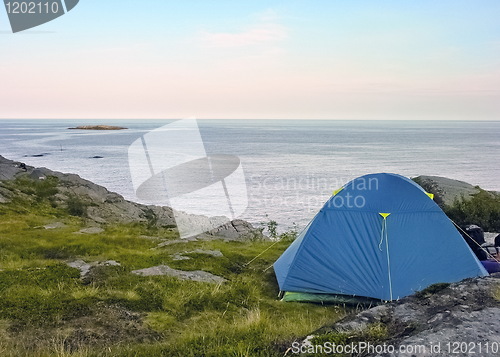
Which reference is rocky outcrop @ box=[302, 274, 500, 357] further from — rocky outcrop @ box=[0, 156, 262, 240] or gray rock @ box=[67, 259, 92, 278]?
rocky outcrop @ box=[0, 156, 262, 240]

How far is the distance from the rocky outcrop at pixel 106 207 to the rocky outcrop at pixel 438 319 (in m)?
17.1

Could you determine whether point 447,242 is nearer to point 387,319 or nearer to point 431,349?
point 387,319

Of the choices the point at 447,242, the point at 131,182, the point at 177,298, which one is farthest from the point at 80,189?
the point at 447,242

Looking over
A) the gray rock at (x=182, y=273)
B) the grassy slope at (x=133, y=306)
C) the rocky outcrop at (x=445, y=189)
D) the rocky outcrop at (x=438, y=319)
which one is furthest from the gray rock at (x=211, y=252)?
the rocky outcrop at (x=445, y=189)

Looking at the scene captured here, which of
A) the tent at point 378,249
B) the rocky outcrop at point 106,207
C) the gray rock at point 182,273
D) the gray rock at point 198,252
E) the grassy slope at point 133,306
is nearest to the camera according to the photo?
the grassy slope at point 133,306

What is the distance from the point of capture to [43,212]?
21672 mm

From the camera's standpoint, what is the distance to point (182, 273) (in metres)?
9.79

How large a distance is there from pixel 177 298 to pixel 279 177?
1885 inches

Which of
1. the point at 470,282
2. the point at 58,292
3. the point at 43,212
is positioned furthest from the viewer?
the point at 43,212

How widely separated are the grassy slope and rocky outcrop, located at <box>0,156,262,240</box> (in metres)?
9.66

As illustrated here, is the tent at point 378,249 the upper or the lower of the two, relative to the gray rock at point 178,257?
upper

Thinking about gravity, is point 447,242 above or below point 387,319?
below

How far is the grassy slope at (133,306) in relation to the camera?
4656 mm

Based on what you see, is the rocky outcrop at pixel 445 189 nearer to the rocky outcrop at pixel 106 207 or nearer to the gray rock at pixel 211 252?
the rocky outcrop at pixel 106 207
